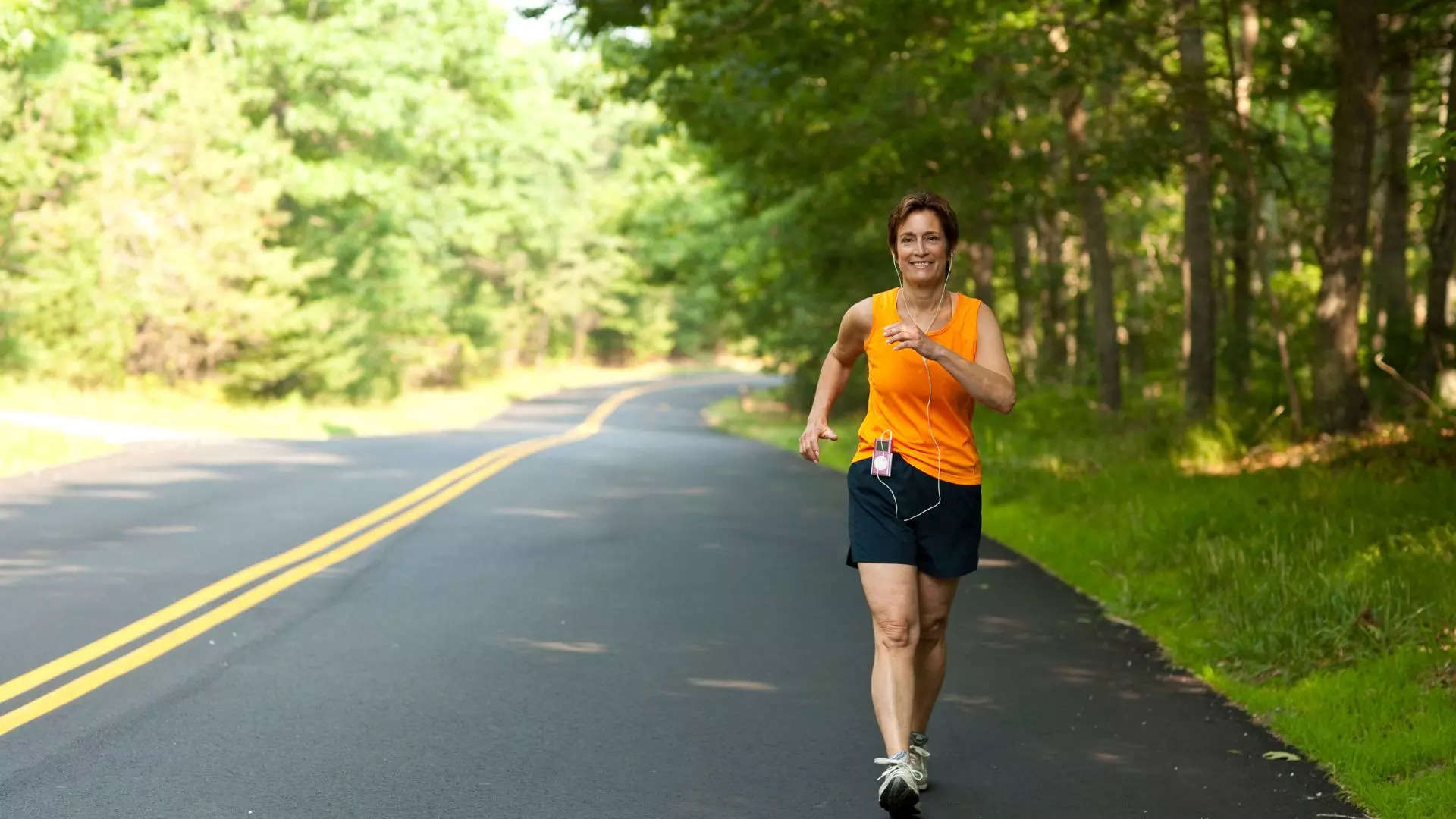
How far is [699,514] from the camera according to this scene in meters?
14.0

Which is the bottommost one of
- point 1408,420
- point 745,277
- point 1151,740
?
point 1151,740

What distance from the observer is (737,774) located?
552 cm

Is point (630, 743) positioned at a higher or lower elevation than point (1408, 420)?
lower

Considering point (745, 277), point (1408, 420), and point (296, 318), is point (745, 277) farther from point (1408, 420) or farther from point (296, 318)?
point (1408, 420)

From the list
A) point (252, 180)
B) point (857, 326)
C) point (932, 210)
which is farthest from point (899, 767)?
point (252, 180)

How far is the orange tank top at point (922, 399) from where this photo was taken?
5074mm

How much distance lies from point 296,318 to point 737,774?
94.5 ft

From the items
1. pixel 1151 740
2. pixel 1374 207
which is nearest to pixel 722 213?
pixel 1374 207

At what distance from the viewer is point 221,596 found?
8742 mm

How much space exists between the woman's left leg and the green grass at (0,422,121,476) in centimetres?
1260

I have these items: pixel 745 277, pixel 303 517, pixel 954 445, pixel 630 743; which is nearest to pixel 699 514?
pixel 303 517

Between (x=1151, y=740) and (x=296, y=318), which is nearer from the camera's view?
(x=1151, y=740)

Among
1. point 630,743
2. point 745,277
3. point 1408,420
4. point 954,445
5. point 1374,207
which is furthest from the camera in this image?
point 745,277

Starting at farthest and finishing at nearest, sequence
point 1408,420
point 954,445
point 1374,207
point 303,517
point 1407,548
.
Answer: point 1374,207, point 1408,420, point 303,517, point 1407,548, point 954,445
